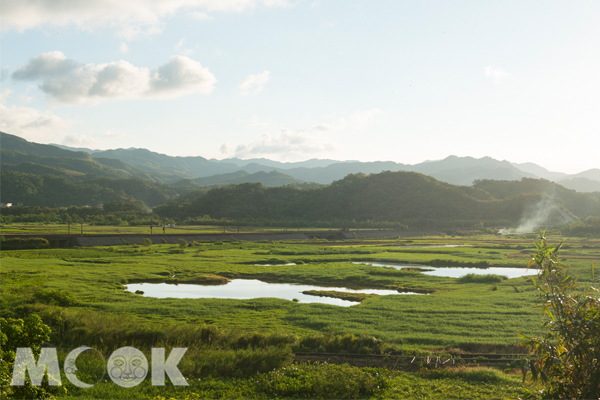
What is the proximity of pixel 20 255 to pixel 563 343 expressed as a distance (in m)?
46.7

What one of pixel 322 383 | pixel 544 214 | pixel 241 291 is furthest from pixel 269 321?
pixel 544 214

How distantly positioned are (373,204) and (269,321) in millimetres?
120738

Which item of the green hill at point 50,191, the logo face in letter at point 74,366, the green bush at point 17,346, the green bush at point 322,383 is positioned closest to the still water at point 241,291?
the logo face in letter at point 74,366

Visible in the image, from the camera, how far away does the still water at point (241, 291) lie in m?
26.8

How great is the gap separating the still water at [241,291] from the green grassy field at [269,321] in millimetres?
1647

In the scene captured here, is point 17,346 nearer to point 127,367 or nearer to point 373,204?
point 127,367

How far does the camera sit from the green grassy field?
11.1 m

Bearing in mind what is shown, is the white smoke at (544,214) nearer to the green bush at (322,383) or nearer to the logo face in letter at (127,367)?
the green bush at (322,383)

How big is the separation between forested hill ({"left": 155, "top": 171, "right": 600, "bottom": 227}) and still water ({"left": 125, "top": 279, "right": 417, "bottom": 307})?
282ft

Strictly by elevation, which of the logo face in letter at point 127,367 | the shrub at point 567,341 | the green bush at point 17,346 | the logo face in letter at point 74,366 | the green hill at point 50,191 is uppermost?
the green hill at point 50,191

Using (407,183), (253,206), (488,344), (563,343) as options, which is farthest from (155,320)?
(407,183)

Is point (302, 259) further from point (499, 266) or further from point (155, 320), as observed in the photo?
point (155, 320)

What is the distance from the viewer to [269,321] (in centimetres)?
1886

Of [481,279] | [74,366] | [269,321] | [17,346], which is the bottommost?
[481,279]
